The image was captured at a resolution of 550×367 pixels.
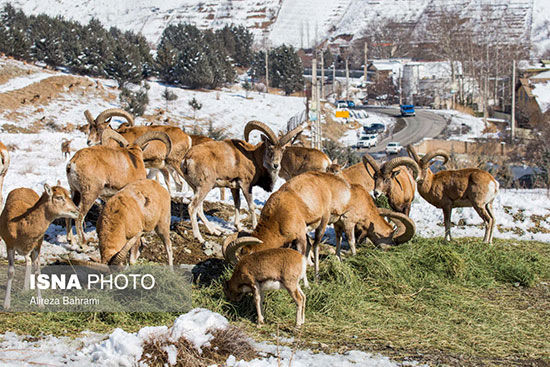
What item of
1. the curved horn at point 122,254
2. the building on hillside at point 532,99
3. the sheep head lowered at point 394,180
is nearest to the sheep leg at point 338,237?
the sheep head lowered at point 394,180

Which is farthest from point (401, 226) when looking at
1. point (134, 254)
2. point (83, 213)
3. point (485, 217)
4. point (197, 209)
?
point (83, 213)

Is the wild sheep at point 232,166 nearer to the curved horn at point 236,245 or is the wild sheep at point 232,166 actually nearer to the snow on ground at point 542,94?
the curved horn at point 236,245

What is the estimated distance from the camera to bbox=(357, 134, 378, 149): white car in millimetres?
58875

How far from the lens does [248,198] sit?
14.3m

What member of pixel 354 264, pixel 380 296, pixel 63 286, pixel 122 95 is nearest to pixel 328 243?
pixel 354 264

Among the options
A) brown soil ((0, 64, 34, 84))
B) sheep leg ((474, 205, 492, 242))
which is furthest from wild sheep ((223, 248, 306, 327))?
brown soil ((0, 64, 34, 84))

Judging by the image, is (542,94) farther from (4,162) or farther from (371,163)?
(4,162)

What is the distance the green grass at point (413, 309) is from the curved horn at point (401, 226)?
247 millimetres

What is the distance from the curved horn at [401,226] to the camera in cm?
1232

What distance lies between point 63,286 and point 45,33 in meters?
68.5

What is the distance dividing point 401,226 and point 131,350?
23.1 feet

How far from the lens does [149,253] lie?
40.4 ft

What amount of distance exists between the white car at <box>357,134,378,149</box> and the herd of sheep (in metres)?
42.8

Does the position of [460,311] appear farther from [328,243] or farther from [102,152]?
[102,152]
